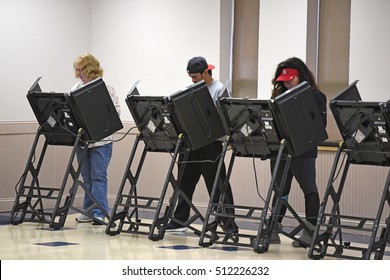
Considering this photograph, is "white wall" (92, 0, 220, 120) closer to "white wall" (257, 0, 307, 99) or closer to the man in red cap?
"white wall" (257, 0, 307, 99)

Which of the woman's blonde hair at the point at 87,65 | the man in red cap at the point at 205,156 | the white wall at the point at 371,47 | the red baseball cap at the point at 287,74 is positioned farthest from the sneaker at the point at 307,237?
the woman's blonde hair at the point at 87,65

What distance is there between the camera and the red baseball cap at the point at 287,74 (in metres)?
7.20

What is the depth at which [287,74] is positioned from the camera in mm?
7211

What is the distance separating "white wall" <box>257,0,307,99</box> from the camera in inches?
345

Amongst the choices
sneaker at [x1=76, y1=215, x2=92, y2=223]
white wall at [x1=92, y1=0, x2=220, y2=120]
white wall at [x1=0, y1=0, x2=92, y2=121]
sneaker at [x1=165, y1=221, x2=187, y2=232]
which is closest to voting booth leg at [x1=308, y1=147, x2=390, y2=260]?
sneaker at [x1=165, y1=221, x2=187, y2=232]

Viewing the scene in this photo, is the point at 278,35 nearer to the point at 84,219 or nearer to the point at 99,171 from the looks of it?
the point at 99,171

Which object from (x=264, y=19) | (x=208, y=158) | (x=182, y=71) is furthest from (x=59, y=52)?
(x=208, y=158)

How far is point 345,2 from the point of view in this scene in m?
8.64

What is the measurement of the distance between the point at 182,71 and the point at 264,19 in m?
1.09

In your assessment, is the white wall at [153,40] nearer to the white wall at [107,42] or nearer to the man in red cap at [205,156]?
the white wall at [107,42]

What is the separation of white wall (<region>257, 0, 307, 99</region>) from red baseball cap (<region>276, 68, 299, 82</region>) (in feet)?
5.13

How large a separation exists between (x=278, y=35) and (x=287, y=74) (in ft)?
5.88

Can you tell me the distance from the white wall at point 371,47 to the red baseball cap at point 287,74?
4.33 ft
